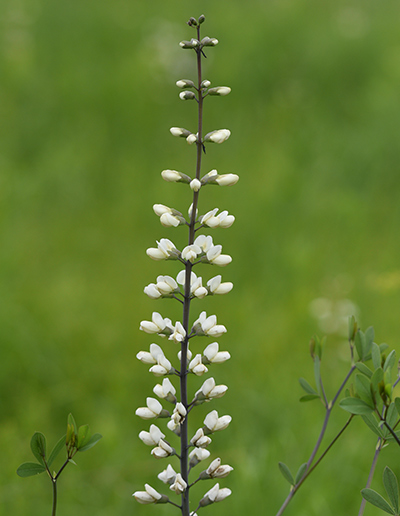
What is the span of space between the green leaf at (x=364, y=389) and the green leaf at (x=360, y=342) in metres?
0.23

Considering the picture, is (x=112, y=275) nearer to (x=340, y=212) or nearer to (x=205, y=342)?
(x=205, y=342)

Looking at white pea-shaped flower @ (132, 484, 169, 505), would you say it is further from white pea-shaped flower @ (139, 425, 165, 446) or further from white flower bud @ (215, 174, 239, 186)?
white flower bud @ (215, 174, 239, 186)

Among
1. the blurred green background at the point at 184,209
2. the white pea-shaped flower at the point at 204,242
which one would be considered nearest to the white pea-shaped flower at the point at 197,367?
the white pea-shaped flower at the point at 204,242

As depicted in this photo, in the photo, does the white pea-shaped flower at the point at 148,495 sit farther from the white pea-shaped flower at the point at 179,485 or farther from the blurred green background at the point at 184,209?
the blurred green background at the point at 184,209

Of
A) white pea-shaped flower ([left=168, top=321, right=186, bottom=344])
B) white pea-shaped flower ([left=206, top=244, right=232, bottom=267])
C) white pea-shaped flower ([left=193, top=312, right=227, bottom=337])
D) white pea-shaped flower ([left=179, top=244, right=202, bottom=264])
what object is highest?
white pea-shaped flower ([left=179, top=244, right=202, bottom=264])

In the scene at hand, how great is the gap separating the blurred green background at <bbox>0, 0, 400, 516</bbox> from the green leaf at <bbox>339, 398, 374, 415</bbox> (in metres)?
0.55

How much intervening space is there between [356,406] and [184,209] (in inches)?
123

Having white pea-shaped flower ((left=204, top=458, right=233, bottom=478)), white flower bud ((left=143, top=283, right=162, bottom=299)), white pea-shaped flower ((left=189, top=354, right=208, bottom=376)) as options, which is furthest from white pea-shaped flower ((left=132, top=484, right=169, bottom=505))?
white flower bud ((left=143, top=283, right=162, bottom=299))

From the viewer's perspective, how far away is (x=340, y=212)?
13.8ft

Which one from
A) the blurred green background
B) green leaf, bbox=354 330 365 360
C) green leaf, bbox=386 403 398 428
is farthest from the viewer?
the blurred green background

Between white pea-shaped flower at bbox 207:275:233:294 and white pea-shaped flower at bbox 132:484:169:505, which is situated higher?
white pea-shaped flower at bbox 207:275:233:294

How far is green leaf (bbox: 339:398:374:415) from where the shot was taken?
104 centimetres

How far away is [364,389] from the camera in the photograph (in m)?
1.03

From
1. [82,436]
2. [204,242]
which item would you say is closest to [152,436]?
[82,436]
